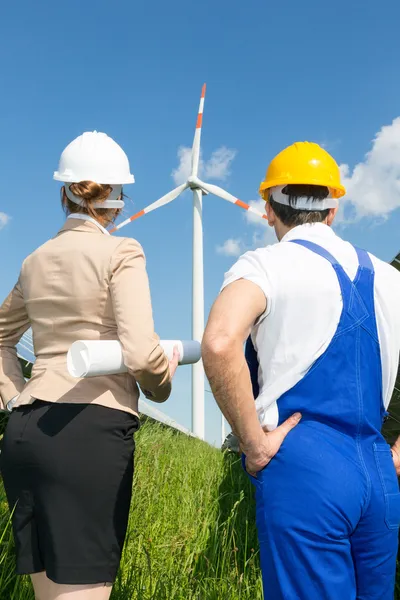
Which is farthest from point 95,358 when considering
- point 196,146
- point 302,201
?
point 196,146

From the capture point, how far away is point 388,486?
218 cm

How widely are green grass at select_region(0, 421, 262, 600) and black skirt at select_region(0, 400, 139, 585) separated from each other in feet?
3.14

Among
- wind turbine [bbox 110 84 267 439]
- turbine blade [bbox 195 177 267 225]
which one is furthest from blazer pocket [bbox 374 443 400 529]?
turbine blade [bbox 195 177 267 225]

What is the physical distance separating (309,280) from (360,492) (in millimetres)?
756

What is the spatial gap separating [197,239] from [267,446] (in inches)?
833

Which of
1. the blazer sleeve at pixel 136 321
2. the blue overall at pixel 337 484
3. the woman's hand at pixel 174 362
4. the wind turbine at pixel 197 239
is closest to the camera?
the blue overall at pixel 337 484

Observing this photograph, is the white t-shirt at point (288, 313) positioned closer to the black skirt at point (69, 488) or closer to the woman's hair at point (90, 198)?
the black skirt at point (69, 488)

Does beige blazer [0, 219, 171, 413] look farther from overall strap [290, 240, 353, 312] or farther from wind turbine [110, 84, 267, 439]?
wind turbine [110, 84, 267, 439]

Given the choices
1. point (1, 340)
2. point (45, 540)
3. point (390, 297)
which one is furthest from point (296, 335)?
point (1, 340)

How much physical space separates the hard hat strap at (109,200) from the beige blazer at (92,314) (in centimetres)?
13

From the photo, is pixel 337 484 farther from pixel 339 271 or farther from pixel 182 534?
pixel 182 534

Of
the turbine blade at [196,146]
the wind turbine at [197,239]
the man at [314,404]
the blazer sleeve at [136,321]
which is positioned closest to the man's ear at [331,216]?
the man at [314,404]

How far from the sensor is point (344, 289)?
88.8 inches

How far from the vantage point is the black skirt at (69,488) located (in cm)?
238
